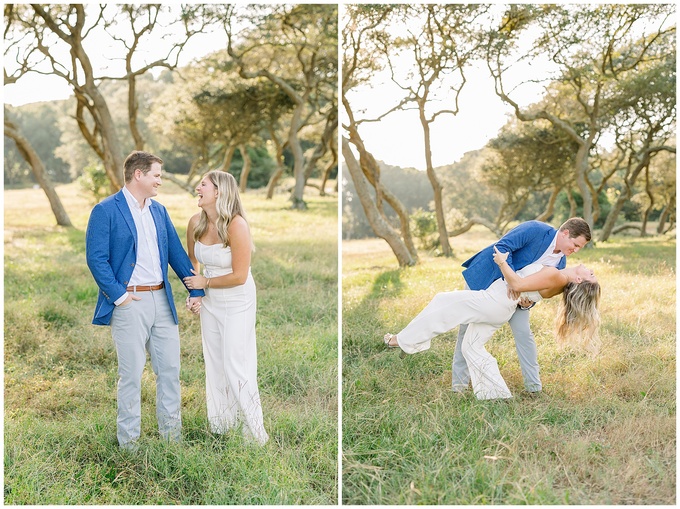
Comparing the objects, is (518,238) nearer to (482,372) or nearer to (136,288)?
(482,372)

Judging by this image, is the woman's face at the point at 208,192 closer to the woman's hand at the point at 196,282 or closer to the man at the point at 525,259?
the woman's hand at the point at 196,282

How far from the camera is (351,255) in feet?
44.8

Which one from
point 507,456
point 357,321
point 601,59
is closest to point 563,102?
point 601,59

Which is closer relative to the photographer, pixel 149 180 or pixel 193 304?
pixel 149 180

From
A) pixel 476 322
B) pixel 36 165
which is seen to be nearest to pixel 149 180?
pixel 476 322

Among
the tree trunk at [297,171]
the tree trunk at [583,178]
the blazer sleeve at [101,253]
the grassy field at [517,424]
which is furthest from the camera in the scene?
the tree trunk at [297,171]

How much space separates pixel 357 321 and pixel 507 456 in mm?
2844

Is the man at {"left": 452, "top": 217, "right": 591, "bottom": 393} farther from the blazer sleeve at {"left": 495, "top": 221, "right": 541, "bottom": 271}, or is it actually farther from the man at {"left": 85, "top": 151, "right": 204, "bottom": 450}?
the man at {"left": 85, "top": 151, "right": 204, "bottom": 450}

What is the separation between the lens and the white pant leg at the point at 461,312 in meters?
4.24

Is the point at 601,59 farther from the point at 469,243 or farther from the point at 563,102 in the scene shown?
the point at 469,243

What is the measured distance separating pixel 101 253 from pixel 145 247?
26 centimetres

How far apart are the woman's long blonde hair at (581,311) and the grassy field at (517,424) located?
43 cm

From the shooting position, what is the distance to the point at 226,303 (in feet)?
12.4

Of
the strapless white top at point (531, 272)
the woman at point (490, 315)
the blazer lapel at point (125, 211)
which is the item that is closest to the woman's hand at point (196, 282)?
the blazer lapel at point (125, 211)
